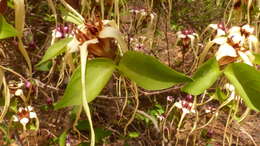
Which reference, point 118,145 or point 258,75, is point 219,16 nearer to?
point 118,145

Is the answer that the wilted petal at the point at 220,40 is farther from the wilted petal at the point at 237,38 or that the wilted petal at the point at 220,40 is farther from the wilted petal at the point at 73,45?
the wilted petal at the point at 73,45

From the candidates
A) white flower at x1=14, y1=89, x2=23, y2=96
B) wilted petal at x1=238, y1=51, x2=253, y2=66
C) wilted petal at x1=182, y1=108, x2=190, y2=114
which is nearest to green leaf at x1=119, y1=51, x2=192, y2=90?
wilted petal at x1=238, y1=51, x2=253, y2=66

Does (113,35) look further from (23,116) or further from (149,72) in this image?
(23,116)

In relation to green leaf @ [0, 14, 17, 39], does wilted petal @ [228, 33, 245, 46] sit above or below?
below

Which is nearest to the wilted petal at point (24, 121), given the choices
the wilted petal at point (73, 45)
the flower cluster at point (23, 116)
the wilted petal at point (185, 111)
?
the flower cluster at point (23, 116)

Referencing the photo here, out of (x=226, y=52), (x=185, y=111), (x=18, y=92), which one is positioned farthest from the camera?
(x=185, y=111)

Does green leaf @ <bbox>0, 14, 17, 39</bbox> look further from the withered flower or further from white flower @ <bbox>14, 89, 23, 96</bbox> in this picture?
white flower @ <bbox>14, 89, 23, 96</bbox>

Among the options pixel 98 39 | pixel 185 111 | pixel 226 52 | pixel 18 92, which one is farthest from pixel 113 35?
pixel 185 111

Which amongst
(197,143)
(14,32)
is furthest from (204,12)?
(14,32)
